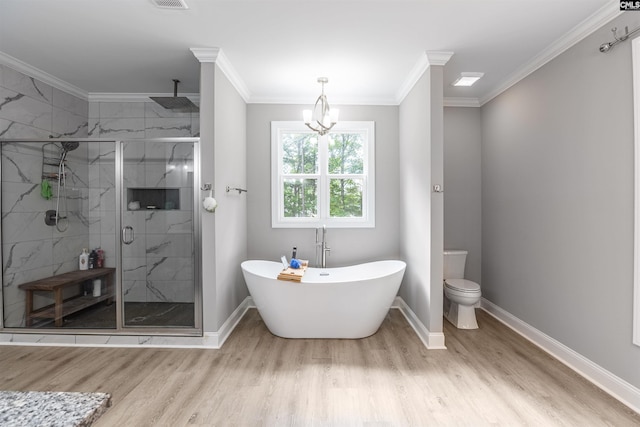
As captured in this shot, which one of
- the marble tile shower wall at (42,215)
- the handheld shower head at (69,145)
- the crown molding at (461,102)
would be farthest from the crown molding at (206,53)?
the crown molding at (461,102)

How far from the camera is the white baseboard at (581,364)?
1.98 m

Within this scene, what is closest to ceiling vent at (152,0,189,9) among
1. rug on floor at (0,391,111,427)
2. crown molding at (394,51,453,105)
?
crown molding at (394,51,453,105)

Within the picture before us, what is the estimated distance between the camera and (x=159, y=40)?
255 cm

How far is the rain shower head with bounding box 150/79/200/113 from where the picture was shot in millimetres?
3281

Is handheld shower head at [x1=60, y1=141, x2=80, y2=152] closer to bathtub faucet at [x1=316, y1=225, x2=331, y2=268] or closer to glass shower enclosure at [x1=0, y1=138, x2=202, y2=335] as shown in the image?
glass shower enclosure at [x1=0, y1=138, x2=202, y2=335]

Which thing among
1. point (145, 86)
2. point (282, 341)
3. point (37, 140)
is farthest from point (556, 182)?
point (37, 140)

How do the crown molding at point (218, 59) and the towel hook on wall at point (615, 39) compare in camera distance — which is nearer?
the towel hook on wall at point (615, 39)

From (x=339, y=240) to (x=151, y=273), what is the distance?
207 centimetres

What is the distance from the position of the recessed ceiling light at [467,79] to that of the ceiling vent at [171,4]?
252cm

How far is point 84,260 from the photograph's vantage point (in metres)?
3.30

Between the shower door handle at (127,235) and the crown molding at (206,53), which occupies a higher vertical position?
the crown molding at (206,53)

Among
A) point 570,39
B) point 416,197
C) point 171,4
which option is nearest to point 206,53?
point 171,4

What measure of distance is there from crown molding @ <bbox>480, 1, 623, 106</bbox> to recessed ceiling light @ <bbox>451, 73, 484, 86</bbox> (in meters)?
0.38

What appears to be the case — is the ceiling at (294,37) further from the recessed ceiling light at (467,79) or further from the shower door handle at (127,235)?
the shower door handle at (127,235)
